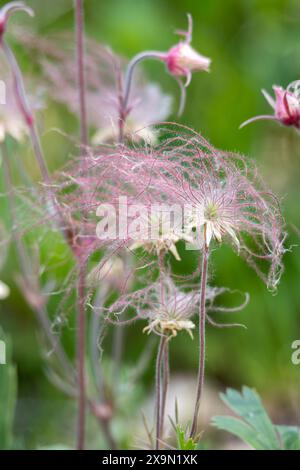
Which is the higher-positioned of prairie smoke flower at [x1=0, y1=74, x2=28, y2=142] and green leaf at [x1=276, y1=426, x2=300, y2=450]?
prairie smoke flower at [x1=0, y1=74, x2=28, y2=142]

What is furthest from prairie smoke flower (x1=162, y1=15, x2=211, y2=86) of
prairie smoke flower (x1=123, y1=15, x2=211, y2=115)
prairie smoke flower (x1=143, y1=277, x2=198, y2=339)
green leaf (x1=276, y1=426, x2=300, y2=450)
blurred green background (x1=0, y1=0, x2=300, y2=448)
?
blurred green background (x1=0, y1=0, x2=300, y2=448)

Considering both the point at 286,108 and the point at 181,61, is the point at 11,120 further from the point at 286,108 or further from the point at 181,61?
the point at 286,108

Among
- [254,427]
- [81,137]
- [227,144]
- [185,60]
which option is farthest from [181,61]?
[227,144]

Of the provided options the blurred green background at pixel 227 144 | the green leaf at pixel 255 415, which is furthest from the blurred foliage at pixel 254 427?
the blurred green background at pixel 227 144

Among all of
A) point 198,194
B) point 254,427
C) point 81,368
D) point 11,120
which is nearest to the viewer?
point 198,194

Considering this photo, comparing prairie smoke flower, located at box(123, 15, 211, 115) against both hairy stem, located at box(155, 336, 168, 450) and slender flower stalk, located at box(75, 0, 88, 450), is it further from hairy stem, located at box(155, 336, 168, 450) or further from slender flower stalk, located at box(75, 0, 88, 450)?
hairy stem, located at box(155, 336, 168, 450)

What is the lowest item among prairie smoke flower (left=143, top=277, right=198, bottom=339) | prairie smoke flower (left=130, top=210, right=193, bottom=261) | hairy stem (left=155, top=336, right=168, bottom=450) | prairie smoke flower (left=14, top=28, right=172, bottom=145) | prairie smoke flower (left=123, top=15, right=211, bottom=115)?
hairy stem (left=155, top=336, right=168, bottom=450)

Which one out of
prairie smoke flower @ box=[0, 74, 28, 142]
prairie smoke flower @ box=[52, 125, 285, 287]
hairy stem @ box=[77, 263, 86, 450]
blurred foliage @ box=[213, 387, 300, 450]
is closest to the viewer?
prairie smoke flower @ box=[52, 125, 285, 287]

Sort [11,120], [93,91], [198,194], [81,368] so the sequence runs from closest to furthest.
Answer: [198,194], [81,368], [11,120], [93,91]

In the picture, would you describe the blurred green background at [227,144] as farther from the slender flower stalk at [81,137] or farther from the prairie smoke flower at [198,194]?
the prairie smoke flower at [198,194]

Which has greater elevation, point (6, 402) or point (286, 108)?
point (286, 108)
